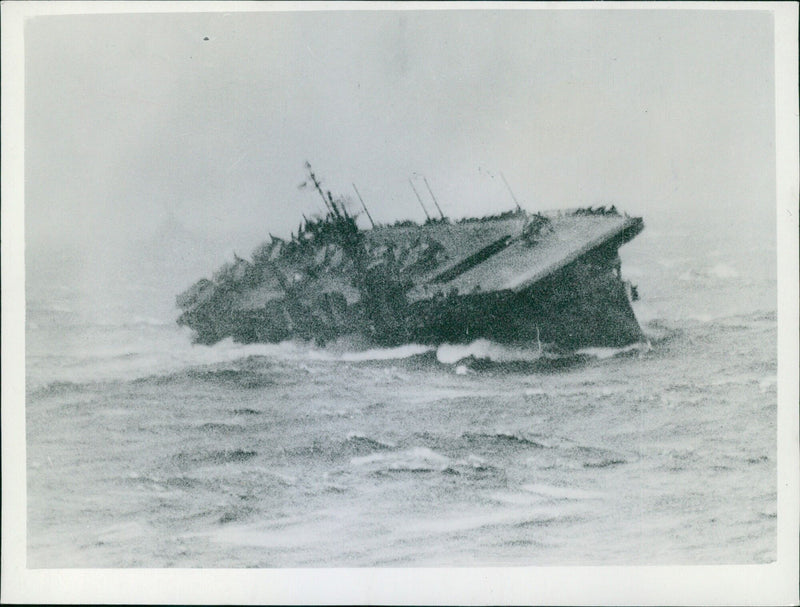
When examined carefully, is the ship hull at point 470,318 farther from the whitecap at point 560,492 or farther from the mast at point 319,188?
the whitecap at point 560,492

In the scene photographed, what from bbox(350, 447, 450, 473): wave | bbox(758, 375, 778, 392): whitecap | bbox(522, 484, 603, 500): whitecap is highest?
bbox(758, 375, 778, 392): whitecap

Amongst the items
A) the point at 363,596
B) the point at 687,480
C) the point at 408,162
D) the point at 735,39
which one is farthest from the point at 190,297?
the point at 735,39

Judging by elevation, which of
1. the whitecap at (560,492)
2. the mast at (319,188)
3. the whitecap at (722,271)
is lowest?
the whitecap at (560,492)

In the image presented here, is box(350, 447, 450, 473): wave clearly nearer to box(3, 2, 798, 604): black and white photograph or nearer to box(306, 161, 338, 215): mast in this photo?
box(3, 2, 798, 604): black and white photograph

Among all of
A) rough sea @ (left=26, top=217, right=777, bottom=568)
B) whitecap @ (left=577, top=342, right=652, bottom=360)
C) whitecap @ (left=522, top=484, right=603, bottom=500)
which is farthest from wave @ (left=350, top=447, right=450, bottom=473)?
whitecap @ (left=577, top=342, right=652, bottom=360)

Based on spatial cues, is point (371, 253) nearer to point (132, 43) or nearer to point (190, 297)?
point (190, 297)

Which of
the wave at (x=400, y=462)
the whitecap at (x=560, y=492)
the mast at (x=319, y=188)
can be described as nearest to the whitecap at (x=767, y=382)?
the whitecap at (x=560, y=492)

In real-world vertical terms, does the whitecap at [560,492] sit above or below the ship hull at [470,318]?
below
